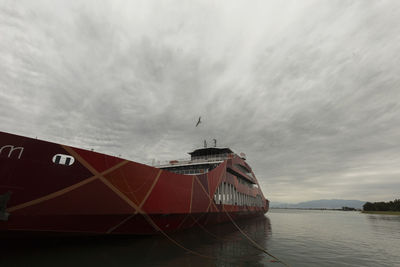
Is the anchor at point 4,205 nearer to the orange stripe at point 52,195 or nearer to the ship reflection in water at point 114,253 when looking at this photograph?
the orange stripe at point 52,195

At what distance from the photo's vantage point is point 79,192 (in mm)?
7129

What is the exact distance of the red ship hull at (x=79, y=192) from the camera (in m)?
6.16

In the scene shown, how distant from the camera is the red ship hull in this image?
20.2 ft

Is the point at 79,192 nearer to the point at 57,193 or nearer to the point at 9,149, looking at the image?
the point at 57,193

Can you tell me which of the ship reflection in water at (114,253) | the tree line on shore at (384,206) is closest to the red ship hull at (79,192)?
the ship reflection in water at (114,253)

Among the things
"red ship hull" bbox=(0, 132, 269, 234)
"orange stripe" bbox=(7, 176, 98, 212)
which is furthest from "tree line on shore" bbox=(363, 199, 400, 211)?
"orange stripe" bbox=(7, 176, 98, 212)

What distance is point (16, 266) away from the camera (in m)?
5.59

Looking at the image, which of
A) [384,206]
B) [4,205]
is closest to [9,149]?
[4,205]

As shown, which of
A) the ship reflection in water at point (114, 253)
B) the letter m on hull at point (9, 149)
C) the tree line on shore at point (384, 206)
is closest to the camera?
the letter m on hull at point (9, 149)

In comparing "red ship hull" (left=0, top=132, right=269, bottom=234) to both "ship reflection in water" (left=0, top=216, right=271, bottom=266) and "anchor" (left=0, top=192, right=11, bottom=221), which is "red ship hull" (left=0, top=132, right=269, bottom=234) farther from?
"ship reflection in water" (left=0, top=216, right=271, bottom=266)

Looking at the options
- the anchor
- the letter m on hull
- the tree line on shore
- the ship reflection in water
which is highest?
the tree line on shore

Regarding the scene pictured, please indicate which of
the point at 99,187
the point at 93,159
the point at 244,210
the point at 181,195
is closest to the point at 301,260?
the point at 181,195

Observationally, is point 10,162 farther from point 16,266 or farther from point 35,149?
point 16,266

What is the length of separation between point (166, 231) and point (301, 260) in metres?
6.81
